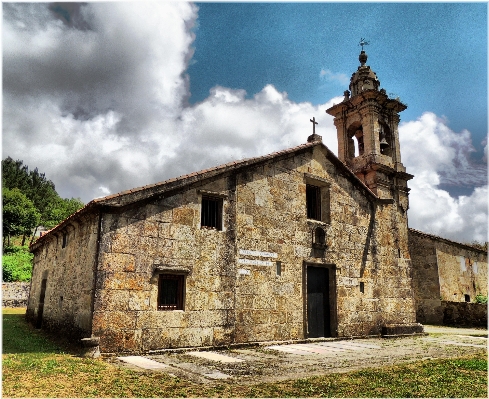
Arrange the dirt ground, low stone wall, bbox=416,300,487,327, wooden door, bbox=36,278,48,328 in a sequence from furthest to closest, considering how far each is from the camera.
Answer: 1. low stone wall, bbox=416,300,487,327
2. wooden door, bbox=36,278,48,328
3. the dirt ground

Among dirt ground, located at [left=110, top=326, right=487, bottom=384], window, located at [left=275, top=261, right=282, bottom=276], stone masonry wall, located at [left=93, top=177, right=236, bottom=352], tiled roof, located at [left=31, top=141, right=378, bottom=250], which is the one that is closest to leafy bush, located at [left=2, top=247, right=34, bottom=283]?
tiled roof, located at [left=31, top=141, right=378, bottom=250]

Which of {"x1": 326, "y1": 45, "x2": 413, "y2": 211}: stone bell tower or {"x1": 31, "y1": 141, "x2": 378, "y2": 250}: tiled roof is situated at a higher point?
{"x1": 326, "y1": 45, "x2": 413, "y2": 211}: stone bell tower

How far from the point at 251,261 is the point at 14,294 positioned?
73.2 ft

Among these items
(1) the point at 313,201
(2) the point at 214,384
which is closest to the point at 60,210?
(1) the point at 313,201

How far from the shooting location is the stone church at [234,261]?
A: 9.34 metres

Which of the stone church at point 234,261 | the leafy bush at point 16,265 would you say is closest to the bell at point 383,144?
the stone church at point 234,261

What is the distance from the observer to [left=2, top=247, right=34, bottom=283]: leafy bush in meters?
31.9

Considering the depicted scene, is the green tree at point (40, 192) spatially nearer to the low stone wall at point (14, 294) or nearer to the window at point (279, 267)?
the low stone wall at point (14, 294)

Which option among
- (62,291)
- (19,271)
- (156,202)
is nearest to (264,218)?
(156,202)

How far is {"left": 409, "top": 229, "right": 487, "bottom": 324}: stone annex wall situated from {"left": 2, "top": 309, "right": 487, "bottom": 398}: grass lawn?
14.9 meters

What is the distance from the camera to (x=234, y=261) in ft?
36.6

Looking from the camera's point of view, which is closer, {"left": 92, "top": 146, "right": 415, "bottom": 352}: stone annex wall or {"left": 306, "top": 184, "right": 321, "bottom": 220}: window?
{"left": 92, "top": 146, "right": 415, "bottom": 352}: stone annex wall

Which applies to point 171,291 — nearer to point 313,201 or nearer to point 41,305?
point 313,201

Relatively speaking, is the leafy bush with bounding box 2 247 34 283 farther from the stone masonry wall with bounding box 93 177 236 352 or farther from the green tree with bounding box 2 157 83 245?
the stone masonry wall with bounding box 93 177 236 352
